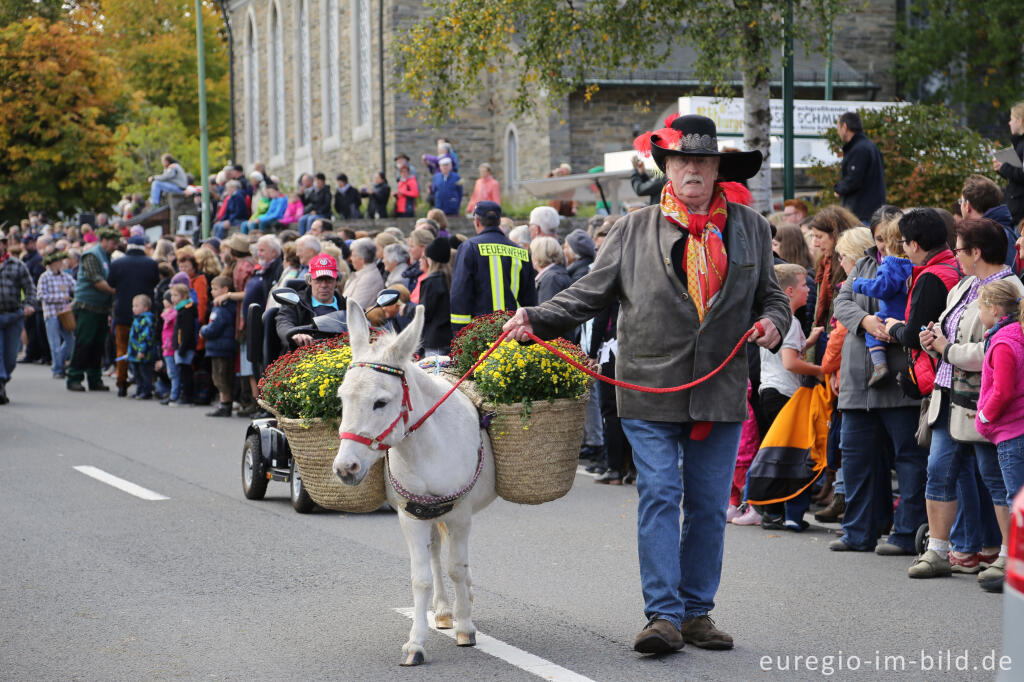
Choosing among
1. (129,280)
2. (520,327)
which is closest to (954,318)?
(520,327)

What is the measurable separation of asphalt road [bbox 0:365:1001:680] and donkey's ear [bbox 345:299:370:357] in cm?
143

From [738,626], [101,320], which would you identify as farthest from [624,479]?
[101,320]

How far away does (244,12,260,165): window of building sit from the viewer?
185 ft

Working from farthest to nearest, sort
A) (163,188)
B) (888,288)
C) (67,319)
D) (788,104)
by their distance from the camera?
(163,188) < (67,319) < (788,104) < (888,288)

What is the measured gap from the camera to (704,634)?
6.55 m

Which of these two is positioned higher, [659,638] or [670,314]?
[670,314]

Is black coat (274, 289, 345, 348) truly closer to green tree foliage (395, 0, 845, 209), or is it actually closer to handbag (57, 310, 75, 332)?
green tree foliage (395, 0, 845, 209)

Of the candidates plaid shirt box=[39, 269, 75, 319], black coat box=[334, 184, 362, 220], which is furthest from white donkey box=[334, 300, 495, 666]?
black coat box=[334, 184, 362, 220]

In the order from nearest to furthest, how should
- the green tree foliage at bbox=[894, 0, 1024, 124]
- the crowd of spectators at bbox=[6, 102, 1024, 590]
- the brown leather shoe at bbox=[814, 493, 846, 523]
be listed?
1. the crowd of spectators at bbox=[6, 102, 1024, 590]
2. the brown leather shoe at bbox=[814, 493, 846, 523]
3. the green tree foliage at bbox=[894, 0, 1024, 124]

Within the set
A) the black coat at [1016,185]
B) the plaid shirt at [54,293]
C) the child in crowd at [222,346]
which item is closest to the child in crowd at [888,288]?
the black coat at [1016,185]

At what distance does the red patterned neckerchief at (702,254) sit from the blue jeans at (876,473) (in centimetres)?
297

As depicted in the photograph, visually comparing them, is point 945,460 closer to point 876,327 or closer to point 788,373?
point 876,327

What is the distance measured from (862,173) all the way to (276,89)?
144 ft

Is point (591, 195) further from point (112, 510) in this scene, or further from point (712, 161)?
point (712, 161)
